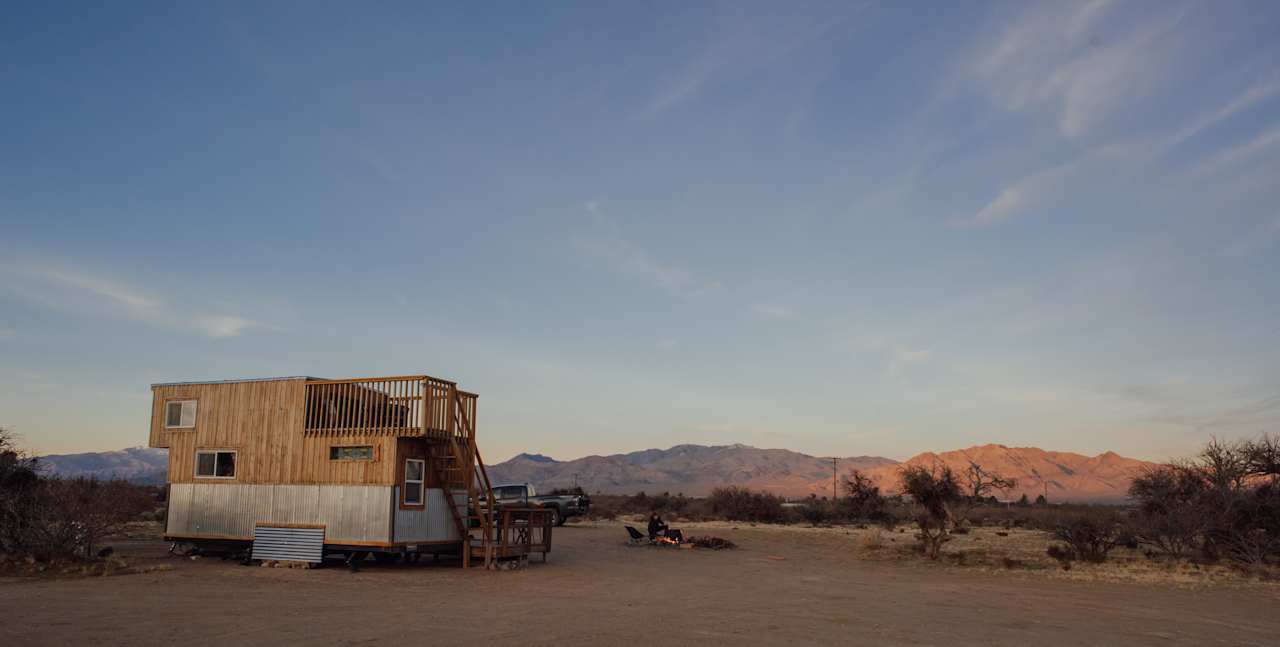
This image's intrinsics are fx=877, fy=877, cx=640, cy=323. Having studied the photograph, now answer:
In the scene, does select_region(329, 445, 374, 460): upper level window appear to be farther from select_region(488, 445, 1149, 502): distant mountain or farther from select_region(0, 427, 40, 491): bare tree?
select_region(488, 445, 1149, 502): distant mountain

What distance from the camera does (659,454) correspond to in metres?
194

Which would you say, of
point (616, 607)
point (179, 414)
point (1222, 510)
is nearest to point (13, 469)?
point (179, 414)

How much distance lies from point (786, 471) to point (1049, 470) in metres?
44.1

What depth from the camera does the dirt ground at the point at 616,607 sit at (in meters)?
11.8

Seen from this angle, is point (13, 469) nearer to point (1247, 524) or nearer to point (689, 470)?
point (1247, 524)

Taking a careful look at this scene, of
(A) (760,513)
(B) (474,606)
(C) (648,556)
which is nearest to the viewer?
(B) (474,606)

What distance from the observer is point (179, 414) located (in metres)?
23.4

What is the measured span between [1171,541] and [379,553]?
2119 cm

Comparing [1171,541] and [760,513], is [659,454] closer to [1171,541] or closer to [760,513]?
[760,513]

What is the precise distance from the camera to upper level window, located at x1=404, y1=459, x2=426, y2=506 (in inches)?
826

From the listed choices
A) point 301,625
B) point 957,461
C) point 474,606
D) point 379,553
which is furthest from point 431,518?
point 957,461

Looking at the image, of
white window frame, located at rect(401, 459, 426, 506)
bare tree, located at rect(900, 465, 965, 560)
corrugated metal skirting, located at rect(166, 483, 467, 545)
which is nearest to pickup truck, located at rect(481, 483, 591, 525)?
corrugated metal skirting, located at rect(166, 483, 467, 545)

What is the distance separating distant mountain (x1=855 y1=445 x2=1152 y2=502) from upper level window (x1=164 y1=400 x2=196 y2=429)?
373 feet

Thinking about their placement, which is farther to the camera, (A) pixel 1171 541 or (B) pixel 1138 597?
(A) pixel 1171 541
